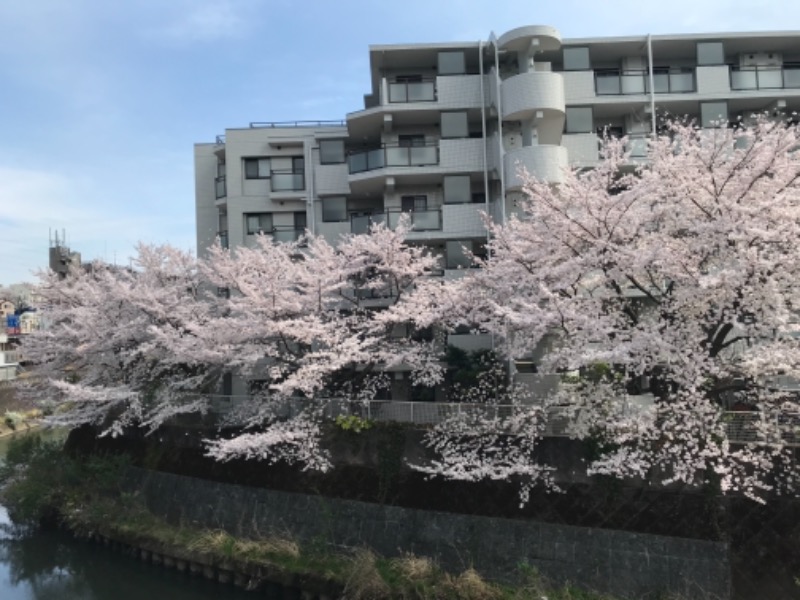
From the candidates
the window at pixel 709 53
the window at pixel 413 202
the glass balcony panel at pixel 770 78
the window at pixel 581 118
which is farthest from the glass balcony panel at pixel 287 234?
the glass balcony panel at pixel 770 78

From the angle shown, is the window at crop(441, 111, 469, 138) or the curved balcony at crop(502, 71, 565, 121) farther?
the window at crop(441, 111, 469, 138)

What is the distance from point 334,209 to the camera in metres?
23.5

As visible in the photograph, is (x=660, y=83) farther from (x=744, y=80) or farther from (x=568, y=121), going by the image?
(x=568, y=121)

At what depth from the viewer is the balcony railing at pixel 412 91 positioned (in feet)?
70.2

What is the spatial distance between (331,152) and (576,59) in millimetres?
10264

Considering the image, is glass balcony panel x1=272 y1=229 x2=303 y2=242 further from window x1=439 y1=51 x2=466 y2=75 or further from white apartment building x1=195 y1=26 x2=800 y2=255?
window x1=439 y1=51 x2=466 y2=75

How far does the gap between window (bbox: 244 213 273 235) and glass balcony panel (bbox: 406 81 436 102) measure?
805 centimetres

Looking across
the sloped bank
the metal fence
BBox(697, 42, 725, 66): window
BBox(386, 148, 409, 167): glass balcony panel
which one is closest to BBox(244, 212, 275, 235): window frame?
BBox(386, 148, 409, 167): glass balcony panel

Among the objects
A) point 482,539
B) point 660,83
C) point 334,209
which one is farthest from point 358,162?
point 482,539

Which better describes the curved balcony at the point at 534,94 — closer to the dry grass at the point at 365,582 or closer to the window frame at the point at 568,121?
the window frame at the point at 568,121

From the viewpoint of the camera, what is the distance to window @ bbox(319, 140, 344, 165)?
928 inches

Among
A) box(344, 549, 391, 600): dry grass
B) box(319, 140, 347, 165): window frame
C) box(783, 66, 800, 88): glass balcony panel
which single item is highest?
box(783, 66, 800, 88): glass balcony panel

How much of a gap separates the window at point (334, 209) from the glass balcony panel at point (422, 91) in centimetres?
501

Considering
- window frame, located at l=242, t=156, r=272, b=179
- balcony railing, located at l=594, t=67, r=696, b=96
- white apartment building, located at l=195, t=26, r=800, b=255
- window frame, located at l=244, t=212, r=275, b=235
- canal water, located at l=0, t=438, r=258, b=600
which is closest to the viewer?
canal water, located at l=0, t=438, r=258, b=600
